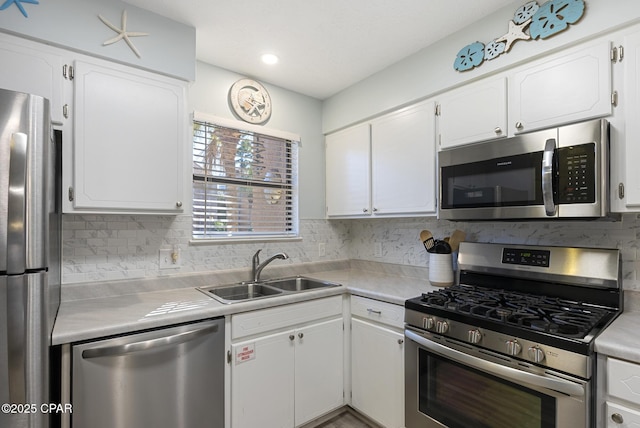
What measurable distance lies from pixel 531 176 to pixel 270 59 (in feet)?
5.76

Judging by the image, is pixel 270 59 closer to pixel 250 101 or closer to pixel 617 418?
pixel 250 101

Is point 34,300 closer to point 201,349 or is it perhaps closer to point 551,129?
point 201,349

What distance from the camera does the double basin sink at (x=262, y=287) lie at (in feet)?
7.34

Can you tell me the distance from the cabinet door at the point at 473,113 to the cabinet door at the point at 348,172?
2.18ft

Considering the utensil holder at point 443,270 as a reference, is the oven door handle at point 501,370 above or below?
below

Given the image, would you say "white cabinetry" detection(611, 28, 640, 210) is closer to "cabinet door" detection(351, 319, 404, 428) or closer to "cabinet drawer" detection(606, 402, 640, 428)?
"cabinet drawer" detection(606, 402, 640, 428)

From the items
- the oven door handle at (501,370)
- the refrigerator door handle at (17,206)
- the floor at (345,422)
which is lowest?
the floor at (345,422)

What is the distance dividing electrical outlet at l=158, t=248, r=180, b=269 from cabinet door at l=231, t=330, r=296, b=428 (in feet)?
2.48

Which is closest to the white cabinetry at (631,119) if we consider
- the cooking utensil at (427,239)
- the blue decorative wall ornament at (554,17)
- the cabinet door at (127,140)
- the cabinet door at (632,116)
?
the cabinet door at (632,116)

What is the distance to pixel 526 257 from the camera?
1839 millimetres

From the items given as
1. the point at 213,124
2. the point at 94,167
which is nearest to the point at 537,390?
the point at 94,167

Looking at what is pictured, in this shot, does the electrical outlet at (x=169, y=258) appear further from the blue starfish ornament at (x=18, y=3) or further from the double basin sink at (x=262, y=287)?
the blue starfish ornament at (x=18, y=3)

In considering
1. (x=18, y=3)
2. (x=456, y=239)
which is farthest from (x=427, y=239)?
(x=18, y=3)

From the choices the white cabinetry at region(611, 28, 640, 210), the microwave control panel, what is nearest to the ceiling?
the white cabinetry at region(611, 28, 640, 210)
